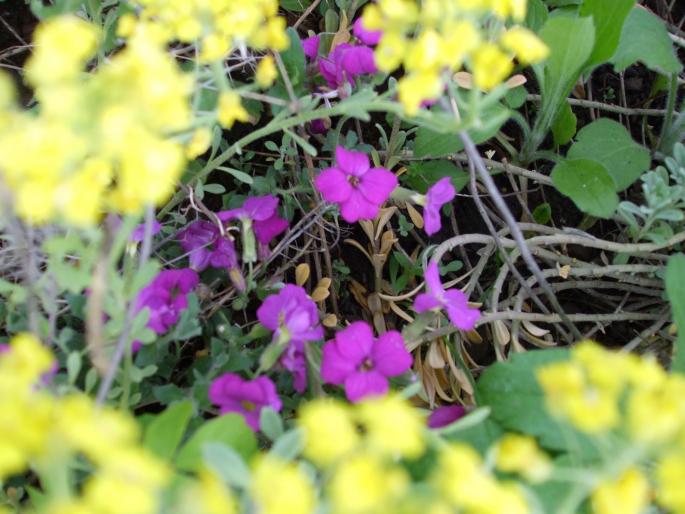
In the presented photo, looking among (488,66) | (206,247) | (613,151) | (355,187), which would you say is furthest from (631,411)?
(613,151)

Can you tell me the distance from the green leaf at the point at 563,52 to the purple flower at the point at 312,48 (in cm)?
35

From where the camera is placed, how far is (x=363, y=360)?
0.98 m

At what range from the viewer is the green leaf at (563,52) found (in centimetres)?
112

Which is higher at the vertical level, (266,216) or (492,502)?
(492,502)

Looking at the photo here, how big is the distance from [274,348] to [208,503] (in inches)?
18.1

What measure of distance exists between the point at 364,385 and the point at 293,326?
0.11 meters

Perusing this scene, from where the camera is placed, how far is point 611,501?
0.51 m

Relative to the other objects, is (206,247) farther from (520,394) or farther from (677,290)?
(677,290)

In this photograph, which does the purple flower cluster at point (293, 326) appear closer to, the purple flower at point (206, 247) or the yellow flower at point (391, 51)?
the purple flower at point (206, 247)

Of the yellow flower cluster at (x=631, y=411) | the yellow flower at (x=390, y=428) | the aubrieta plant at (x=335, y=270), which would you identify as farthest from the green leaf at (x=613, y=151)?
the yellow flower at (x=390, y=428)

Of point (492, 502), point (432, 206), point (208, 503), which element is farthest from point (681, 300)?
point (208, 503)

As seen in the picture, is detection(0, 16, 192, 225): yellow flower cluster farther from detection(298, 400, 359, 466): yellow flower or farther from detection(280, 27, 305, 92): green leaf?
detection(280, 27, 305, 92): green leaf

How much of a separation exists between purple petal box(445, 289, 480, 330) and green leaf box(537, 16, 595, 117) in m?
0.40

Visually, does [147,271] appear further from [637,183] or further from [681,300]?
[637,183]
